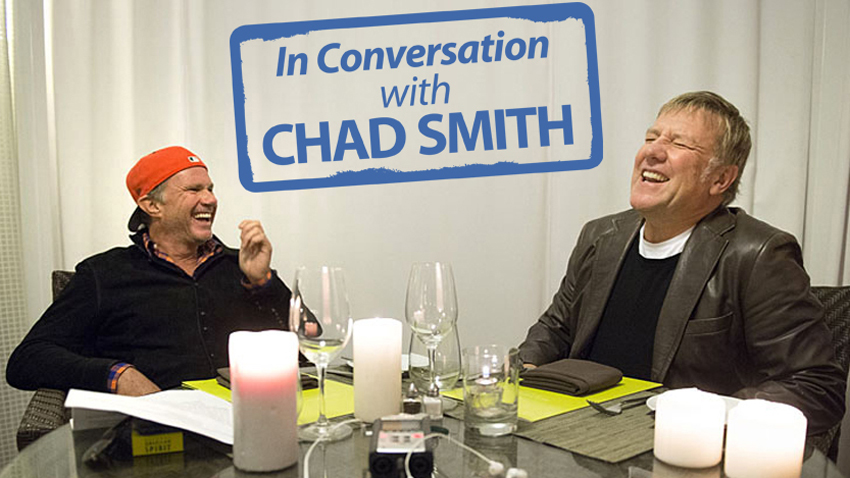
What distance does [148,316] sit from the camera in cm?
217

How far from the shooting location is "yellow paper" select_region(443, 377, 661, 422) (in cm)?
131

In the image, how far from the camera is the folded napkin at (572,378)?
4.66ft

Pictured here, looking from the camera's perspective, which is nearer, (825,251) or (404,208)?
(825,251)

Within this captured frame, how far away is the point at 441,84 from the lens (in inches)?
117

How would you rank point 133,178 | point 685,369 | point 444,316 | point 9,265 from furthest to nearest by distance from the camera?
point 9,265, point 133,178, point 685,369, point 444,316

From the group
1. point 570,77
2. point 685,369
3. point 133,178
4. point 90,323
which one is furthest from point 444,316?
point 570,77

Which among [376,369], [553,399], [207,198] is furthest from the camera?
[207,198]

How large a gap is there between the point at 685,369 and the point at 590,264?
457mm

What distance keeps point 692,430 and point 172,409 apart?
799 millimetres

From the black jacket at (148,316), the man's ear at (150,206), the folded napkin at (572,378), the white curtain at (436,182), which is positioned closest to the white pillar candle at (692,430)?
the folded napkin at (572,378)

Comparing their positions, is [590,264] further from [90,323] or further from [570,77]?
[90,323]

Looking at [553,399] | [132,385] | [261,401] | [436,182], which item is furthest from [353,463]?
[436,182]

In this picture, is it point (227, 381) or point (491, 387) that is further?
point (227, 381)

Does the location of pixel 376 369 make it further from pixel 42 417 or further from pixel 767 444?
pixel 42 417
